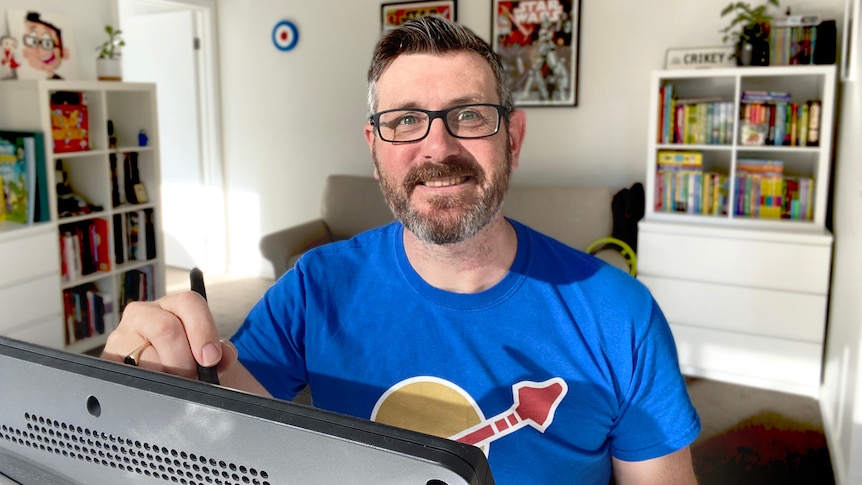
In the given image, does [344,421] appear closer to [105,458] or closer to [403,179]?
[105,458]

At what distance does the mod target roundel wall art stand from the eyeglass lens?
13.4 ft

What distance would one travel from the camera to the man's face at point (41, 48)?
3.44 m

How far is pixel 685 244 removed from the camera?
325 cm

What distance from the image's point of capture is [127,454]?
0.36 m

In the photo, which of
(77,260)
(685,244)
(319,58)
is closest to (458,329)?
(685,244)

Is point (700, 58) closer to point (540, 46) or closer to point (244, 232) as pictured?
point (540, 46)

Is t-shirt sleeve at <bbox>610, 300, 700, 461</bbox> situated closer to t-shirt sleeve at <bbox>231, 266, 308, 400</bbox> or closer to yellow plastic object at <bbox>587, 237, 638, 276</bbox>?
t-shirt sleeve at <bbox>231, 266, 308, 400</bbox>

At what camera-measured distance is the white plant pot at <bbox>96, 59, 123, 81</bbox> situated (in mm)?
3711

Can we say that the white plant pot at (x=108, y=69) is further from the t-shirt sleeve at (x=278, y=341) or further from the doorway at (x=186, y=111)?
the t-shirt sleeve at (x=278, y=341)


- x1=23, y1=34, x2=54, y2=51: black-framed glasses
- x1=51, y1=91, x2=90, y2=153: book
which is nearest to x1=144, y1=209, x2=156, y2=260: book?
x1=51, y1=91, x2=90, y2=153: book

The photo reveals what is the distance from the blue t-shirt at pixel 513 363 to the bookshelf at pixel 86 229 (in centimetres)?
264

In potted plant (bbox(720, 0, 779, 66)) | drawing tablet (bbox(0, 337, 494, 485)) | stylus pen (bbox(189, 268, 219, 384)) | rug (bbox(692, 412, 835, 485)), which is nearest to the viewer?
drawing tablet (bbox(0, 337, 494, 485))

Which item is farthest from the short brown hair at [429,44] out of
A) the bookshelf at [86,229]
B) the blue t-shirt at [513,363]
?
the bookshelf at [86,229]

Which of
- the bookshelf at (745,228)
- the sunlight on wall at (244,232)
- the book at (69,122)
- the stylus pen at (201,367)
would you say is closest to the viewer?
the stylus pen at (201,367)
